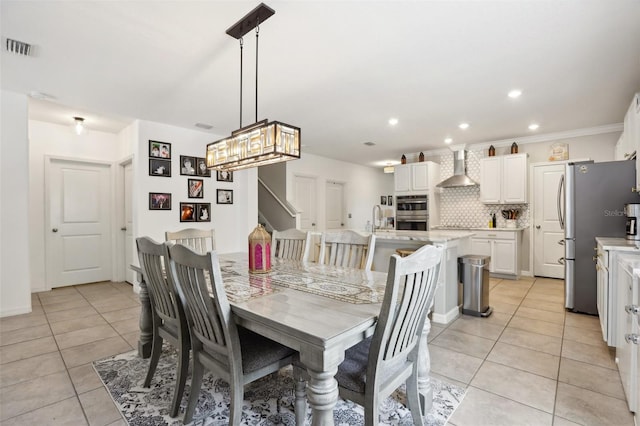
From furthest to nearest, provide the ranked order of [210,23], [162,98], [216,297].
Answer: [162,98] → [210,23] → [216,297]

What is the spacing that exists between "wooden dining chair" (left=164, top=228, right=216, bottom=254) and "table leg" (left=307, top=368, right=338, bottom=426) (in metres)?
2.14

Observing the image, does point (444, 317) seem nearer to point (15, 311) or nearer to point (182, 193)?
point (182, 193)

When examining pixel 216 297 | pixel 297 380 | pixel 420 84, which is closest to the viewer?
pixel 216 297

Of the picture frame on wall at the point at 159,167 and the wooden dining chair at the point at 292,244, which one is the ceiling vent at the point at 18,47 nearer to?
the picture frame on wall at the point at 159,167

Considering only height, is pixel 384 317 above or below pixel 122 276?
above

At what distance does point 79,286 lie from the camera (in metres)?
4.87

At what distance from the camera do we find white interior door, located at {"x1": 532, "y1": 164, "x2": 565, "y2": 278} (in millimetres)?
5219

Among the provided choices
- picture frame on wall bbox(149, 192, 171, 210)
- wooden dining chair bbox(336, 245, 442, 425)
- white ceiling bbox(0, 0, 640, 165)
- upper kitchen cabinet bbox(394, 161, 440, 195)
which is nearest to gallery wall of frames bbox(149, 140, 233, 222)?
picture frame on wall bbox(149, 192, 171, 210)

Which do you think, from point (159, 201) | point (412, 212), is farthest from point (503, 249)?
point (159, 201)

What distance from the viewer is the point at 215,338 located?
1.47 m

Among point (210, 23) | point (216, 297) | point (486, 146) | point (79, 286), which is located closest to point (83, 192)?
point (79, 286)

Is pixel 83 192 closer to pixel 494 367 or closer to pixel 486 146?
pixel 494 367

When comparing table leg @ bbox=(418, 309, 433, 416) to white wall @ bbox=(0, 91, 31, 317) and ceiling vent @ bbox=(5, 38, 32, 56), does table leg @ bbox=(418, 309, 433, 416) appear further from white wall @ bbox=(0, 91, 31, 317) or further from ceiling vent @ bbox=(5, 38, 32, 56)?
white wall @ bbox=(0, 91, 31, 317)

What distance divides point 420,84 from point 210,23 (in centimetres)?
209
